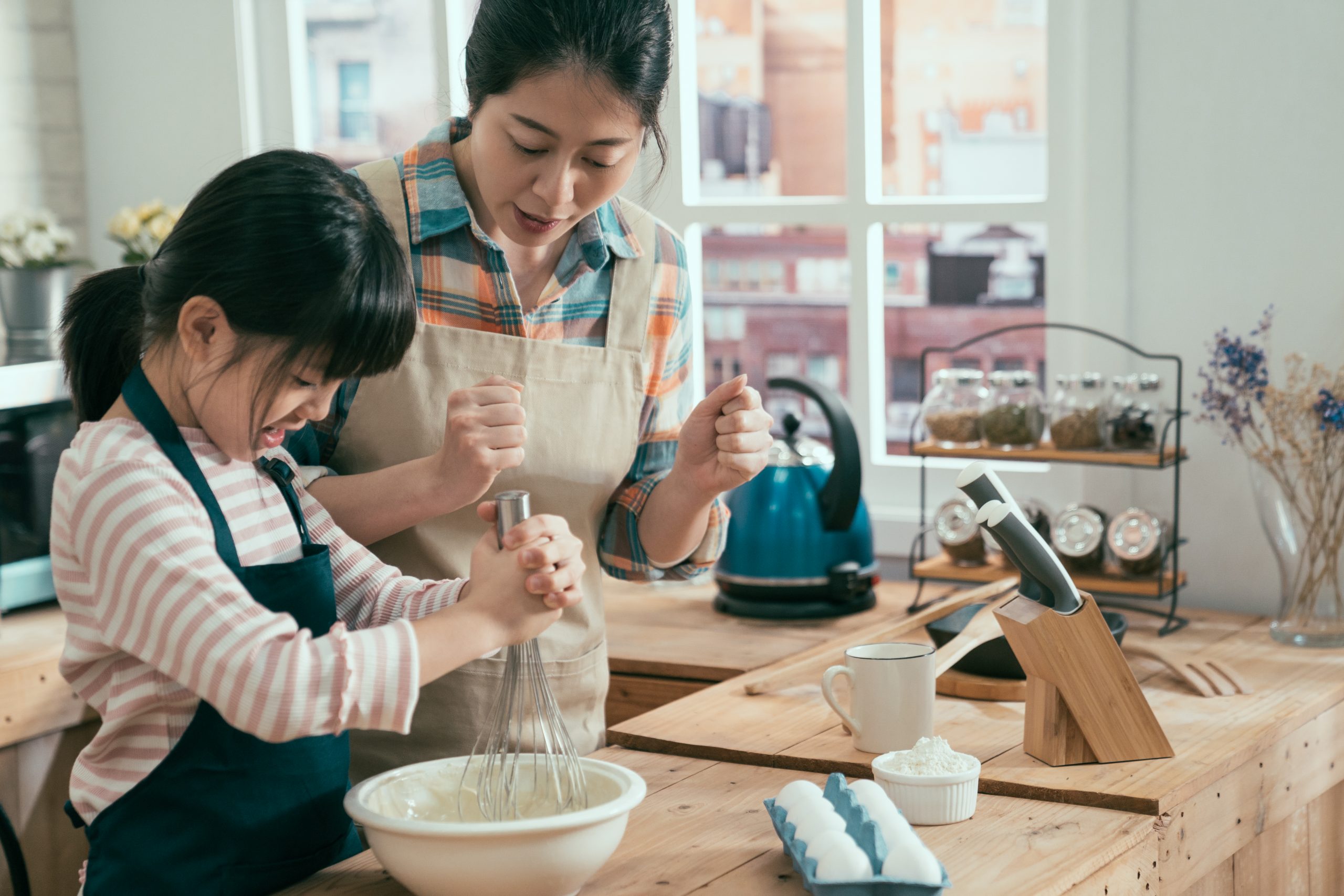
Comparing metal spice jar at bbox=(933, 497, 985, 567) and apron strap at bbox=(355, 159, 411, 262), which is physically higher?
apron strap at bbox=(355, 159, 411, 262)

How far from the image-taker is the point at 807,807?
1088mm

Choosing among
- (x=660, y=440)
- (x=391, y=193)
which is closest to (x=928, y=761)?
(x=660, y=440)

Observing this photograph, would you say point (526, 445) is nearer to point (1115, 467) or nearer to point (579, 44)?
point (579, 44)

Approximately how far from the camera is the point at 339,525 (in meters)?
1.30

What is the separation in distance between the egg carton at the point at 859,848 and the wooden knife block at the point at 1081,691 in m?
0.28

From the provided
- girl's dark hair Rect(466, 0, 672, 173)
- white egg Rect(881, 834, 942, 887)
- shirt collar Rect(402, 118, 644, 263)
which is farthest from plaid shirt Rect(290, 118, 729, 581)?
white egg Rect(881, 834, 942, 887)

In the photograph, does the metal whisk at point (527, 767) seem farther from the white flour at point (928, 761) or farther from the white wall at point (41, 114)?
the white wall at point (41, 114)

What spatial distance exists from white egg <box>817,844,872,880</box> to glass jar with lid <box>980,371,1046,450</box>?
3.89ft

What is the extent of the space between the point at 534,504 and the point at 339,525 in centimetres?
22

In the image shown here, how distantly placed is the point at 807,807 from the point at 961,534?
3.71 feet

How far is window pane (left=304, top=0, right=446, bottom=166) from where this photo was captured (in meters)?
2.93

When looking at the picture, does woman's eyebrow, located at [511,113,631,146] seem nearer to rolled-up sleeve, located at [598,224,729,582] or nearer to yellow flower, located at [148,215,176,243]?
rolled-up sleeve, located at [598,224,729,582]

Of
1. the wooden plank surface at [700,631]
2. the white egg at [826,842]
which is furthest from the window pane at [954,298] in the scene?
the white egg at [826,842]

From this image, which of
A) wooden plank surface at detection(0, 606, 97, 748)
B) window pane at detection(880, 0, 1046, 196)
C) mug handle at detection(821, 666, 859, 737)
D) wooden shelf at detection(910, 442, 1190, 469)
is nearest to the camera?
mug handle at detection(821, 666, 859, 737)
